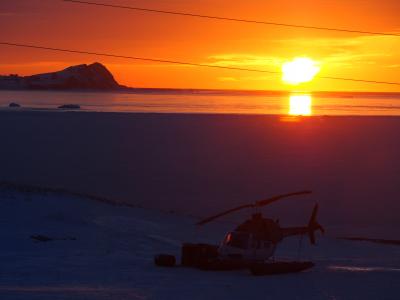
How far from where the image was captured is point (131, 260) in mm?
19672

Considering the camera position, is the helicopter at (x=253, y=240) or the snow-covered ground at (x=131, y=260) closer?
the snow-covered ground at (x=131, y=260)

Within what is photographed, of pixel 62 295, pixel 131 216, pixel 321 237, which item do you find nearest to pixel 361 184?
pixel 321 237

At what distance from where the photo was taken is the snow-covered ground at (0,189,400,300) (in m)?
15.9

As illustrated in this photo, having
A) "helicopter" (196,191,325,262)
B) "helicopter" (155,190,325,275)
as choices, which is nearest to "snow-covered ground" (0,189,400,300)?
"helicopter" (155,190,325,275)

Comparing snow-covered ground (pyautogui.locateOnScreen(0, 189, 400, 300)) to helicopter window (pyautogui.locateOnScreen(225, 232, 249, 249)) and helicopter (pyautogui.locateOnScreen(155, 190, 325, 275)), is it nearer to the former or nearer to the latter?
helicopter (pyautogui.locateOnScreen(155, 190, 325, 275))

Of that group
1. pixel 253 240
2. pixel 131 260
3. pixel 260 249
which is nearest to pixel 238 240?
pixel 253 240

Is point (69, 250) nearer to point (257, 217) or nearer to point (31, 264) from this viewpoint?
point (31, 264)

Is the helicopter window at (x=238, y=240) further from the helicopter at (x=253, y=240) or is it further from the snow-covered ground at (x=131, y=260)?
the snow-covered ground at (x=131, y=260)

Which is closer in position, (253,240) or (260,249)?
(253,240)

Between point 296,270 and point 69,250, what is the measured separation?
6.27 meters

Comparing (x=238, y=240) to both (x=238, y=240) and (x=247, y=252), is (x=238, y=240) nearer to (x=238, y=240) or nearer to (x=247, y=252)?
(x=238, y=240)

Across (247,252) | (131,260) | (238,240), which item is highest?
(238,240)

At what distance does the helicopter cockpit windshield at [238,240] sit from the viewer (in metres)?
18.4

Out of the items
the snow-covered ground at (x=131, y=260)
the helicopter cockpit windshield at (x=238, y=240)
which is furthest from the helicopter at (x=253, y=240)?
the snow-covered ground at (x=131, y=260)
